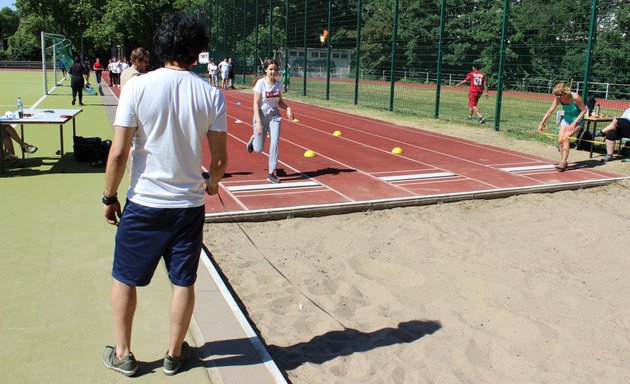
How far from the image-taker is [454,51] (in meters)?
19.0

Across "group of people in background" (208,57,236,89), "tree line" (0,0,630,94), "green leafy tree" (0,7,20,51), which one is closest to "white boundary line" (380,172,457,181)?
"tree line" (0,0,630,94)

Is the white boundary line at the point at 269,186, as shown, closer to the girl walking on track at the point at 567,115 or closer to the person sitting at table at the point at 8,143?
the person sitting at table at the point at 8,143

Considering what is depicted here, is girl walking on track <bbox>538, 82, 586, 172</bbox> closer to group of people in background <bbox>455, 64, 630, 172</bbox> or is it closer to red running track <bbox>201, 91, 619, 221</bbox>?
group of people in background <bbox>455, 64, 630, 172</bbox>

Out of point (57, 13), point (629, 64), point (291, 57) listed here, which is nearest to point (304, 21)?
point (291, 57)

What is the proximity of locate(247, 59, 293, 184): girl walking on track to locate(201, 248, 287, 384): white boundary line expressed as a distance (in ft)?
11.8

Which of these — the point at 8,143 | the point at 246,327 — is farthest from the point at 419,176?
the point at 8,143

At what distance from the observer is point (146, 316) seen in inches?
162

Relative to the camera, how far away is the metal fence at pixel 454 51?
44.5 feet

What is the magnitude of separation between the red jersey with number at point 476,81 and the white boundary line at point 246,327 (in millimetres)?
14147

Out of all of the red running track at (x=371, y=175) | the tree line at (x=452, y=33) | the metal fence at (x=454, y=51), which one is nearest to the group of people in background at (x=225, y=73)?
the tree line at (x=452, y=33)

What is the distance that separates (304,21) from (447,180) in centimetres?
2050

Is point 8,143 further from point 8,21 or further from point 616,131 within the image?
point 8,21

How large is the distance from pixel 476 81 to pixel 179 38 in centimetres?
1603

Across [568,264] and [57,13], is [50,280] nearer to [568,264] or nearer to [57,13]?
[568,264]
